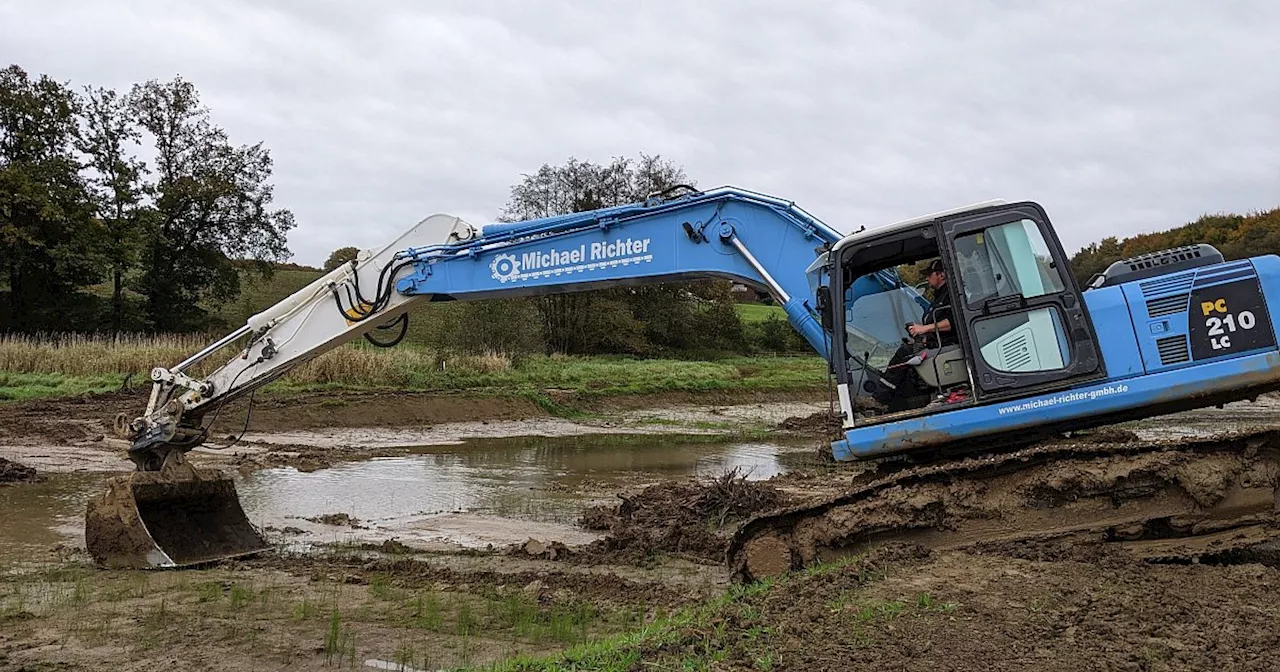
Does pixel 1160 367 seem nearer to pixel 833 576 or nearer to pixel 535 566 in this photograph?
pixel 833 576

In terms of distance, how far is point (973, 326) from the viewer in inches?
248

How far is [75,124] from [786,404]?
3085 centimetres

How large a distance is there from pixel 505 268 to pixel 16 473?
7.86m

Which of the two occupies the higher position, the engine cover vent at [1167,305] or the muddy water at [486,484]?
the engine cover vent at [1167,305]

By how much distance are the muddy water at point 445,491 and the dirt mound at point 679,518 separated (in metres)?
0.52

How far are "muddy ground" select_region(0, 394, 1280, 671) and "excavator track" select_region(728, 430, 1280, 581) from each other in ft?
0.50

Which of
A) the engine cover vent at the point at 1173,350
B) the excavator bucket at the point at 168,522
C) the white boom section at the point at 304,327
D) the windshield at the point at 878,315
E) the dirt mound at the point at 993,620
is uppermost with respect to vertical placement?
the white boom section at the point at 304,327

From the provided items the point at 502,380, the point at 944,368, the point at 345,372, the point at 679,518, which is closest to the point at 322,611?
the point at 679,518

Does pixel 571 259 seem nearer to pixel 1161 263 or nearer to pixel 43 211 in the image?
pixel 1161 263

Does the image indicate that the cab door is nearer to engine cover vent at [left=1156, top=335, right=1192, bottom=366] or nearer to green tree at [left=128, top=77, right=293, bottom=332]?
engine cover vent at [left=1156, top=335, right=1192, bottom=366]

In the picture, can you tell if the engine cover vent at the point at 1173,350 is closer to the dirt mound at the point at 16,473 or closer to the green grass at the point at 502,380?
the dirt mound at the point at 16,473

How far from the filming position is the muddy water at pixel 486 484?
1000 cm

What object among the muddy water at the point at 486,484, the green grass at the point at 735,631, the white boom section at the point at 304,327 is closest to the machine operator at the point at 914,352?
the green grass at the point at 735,631

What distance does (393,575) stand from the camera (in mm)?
7645
